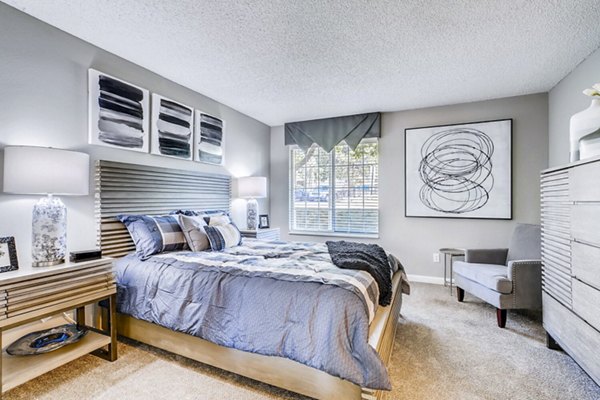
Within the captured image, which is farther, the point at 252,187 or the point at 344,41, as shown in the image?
the point at 252,187

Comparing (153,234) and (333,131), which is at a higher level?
(333,131)

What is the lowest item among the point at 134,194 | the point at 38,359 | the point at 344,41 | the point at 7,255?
the point at 38,359

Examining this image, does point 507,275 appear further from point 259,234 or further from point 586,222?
point 259,234

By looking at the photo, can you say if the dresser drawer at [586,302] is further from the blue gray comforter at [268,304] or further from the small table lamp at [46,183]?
the small table lamp at [46,183]

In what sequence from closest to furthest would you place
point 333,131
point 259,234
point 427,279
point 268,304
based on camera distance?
point 268,304
point 259,234
point 427,279
point 333,131

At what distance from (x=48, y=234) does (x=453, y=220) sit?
14.1 ft

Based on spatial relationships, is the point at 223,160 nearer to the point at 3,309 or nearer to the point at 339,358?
the point at 3,309

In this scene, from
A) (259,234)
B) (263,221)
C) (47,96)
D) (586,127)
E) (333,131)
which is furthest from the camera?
(263,221)

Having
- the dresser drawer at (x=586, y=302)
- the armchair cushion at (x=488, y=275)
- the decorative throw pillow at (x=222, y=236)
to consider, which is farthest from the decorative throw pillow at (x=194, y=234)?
the dresser drawer at (x=586, y=302)

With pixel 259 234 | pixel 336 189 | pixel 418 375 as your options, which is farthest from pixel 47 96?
pixel 336 189

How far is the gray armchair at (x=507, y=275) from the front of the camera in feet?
8.74

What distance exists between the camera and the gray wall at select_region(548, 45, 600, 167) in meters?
2.72

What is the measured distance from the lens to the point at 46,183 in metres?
1.88

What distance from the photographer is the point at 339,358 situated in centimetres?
146
